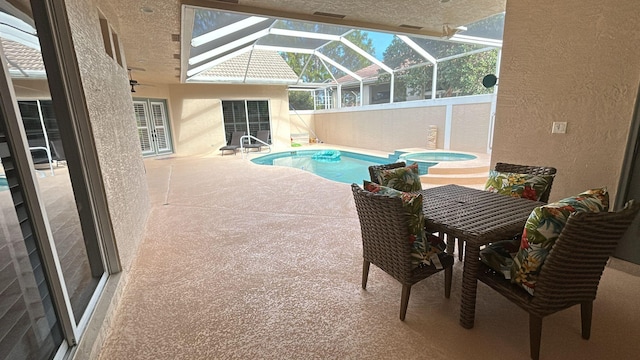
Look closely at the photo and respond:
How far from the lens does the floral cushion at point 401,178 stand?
2221 mm

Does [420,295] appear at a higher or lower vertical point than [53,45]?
lower

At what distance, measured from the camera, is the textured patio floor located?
1.52 m

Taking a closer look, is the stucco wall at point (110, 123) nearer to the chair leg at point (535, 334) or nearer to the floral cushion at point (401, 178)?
the floral cushion at point (401, 178)

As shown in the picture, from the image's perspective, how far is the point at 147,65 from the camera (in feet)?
19.8

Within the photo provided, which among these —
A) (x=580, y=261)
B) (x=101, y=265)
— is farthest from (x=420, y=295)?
(x=101, y=265)

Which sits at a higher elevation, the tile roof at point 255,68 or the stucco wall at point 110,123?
the tile roof at point 255,68

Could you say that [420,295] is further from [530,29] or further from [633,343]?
[530,29]

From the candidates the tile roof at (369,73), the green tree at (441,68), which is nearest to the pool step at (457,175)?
the green tree at (441,68)

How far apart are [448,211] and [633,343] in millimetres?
1143

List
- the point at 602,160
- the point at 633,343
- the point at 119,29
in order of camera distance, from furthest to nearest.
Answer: the point at 119,29
the point at 602,160
the point at 633,343

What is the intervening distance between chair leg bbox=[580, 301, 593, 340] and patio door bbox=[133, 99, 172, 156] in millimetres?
9900

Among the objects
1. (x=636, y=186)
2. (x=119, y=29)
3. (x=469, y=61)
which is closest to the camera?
(x=636, y=186)

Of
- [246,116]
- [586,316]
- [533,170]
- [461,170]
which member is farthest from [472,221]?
[246,116]

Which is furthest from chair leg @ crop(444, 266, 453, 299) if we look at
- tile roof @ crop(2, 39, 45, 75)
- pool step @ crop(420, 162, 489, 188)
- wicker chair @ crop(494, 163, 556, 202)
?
pool step @ crop(420, 162, 489, 188)
